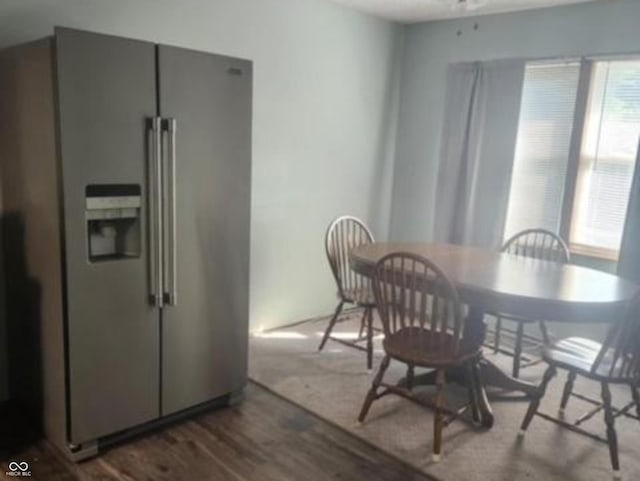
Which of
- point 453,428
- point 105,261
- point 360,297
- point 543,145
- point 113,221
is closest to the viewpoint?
point 105,261

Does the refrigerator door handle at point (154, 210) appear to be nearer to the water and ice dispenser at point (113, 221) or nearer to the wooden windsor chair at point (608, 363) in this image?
the water and ice dispenser at point (113, 221)

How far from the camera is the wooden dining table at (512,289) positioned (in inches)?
91.0

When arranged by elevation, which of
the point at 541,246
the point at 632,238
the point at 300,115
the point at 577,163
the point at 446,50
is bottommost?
the point at 541,246

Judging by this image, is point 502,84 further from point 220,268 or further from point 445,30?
point 220,268

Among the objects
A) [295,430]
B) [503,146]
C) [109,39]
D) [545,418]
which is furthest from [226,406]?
[503,146]

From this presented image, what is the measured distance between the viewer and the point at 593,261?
3771 mm

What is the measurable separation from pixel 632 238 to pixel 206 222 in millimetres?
2669

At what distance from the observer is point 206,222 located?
102 inches

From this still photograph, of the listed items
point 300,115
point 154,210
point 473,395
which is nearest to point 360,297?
point 473,395

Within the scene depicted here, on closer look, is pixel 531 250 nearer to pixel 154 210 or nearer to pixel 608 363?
pixel 608 363

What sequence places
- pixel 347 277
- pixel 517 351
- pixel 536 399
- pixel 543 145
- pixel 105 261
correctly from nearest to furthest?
1. pixel 105 261
2. pixel 536 399
3. pixel 517 351
4. pixel 347 277
5. pixel 543 145

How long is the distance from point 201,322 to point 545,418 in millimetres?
1861

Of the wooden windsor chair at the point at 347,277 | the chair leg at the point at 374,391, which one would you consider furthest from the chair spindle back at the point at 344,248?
the chair leg at the point at 374,391

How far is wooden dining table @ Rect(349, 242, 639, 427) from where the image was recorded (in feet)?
7.59
